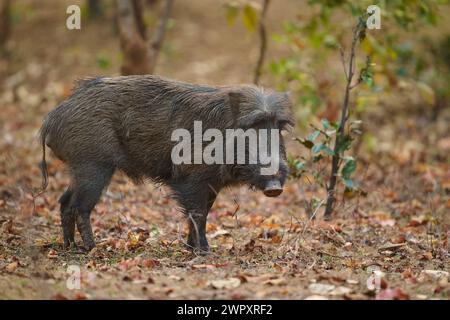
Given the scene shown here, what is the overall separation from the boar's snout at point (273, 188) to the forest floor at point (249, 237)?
0.94ft

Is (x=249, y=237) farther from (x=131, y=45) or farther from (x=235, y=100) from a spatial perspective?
(x=131, y=45)

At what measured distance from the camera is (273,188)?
595cm

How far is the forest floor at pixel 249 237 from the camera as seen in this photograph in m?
5.11

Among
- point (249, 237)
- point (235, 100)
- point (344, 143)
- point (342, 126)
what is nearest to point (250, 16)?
point (342, 126)

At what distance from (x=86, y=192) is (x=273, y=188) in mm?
1680

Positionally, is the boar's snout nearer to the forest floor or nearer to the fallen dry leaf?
the forest floor

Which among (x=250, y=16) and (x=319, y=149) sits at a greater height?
(x=250, y=16)

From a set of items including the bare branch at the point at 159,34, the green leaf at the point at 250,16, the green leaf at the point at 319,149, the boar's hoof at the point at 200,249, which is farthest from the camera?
the bare branch at the point at 159,34

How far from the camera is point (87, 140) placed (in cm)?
657

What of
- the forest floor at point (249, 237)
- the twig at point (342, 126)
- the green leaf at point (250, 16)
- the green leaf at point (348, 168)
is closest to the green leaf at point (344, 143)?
the twig at point (342, 126)

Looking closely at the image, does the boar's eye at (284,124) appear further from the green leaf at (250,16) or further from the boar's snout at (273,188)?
the green leaf at (250,16)

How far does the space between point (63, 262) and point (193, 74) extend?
1019 centimetres

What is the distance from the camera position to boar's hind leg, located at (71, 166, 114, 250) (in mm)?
6559
